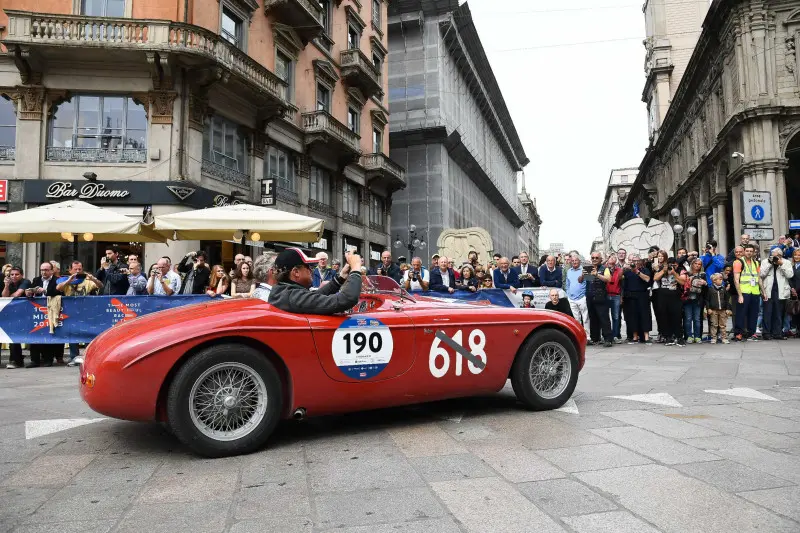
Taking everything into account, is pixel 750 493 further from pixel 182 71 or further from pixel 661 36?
pixel 661 36

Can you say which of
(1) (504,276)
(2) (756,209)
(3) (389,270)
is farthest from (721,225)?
(3) (389,270)

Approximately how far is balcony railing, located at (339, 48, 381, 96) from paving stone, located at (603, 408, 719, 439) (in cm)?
2594

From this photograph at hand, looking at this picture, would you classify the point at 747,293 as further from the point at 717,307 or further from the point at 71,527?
the point at 71,527

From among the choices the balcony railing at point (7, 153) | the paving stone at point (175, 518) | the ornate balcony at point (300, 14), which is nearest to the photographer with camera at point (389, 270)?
the paving stone at point (175, 518)

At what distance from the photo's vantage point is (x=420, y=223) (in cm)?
3725

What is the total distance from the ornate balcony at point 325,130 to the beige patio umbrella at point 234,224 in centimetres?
1274

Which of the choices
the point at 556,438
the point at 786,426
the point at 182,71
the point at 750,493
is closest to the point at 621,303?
the point at 786,426

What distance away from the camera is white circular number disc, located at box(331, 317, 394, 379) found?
4059mm

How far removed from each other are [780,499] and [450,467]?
67.4 inches

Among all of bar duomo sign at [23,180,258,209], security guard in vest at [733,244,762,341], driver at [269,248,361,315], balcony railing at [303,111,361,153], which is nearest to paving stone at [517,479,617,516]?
driver at [269,248,361,315]

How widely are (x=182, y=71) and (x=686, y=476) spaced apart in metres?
18.0

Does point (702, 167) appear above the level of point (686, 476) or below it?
above

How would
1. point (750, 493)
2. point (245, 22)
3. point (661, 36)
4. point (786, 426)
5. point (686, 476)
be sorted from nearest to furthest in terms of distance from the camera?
point (750, 493), point (686, 476), point (786, 426), point (245, 22), point (661, 36)

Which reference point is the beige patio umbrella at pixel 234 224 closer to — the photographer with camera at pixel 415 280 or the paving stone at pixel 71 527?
the photographer with camera at pixel 415 280
